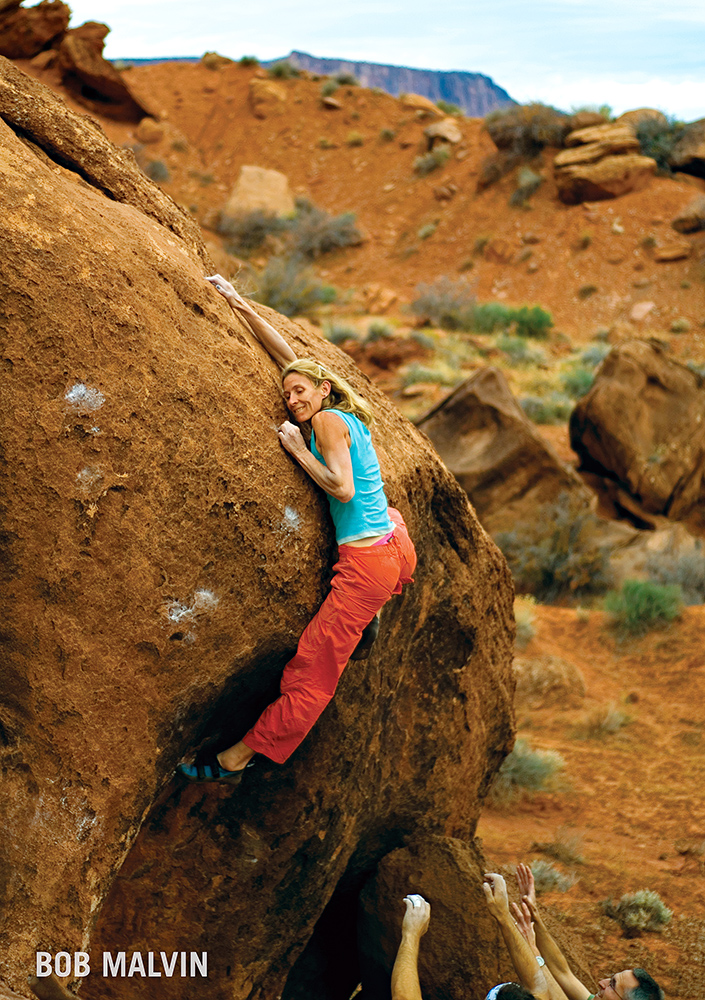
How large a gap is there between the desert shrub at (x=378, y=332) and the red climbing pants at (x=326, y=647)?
49.9ft

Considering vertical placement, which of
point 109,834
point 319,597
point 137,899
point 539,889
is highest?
point 319,597

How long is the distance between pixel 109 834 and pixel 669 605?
873cm

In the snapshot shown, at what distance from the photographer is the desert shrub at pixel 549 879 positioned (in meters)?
5.80

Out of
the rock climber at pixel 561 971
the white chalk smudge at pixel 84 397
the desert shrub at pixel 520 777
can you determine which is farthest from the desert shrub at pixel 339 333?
the white chalk smudge at pixel 84 397

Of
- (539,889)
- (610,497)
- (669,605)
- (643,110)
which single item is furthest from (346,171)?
(539,889)

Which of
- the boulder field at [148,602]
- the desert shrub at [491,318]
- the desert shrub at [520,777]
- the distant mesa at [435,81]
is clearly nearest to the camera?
the boulder field at [148,602]

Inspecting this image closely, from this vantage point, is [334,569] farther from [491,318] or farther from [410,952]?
[491,318]

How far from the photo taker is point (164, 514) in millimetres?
2877

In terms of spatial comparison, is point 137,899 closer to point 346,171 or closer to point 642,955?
point 642,955

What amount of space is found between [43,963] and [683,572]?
32.5 ft

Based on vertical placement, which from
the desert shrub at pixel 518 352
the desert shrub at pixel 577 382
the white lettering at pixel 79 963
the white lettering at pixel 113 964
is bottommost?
the white lettering at pixel 113 964

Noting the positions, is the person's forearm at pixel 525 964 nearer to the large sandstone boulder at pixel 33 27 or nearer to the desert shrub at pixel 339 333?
the desert shrub at pixel 339 333

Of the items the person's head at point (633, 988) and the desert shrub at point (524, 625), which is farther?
the desert shrub at point (524, 625)

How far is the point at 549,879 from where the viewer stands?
5.84 metres
